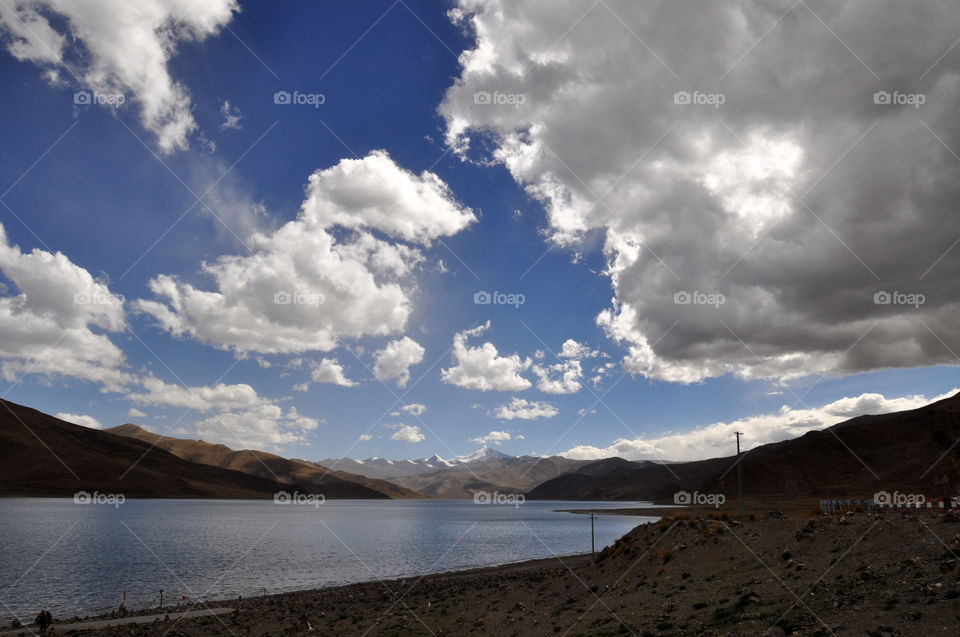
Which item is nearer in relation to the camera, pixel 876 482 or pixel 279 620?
pixel 279 620

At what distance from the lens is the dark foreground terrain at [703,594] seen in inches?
702

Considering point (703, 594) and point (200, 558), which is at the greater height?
point (703, 594)

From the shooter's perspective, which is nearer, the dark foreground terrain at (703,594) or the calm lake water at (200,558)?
the dark foreground terrain at (703,594)

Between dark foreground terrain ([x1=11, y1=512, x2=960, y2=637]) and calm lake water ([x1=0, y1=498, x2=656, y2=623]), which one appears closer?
dark foreground terrain ([x1=11, y1=512, x2=960, y2=637])

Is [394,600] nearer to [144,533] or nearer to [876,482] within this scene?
[144,533]

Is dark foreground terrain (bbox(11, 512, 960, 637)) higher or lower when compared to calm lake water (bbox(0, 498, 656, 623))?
higher

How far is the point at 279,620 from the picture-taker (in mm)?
33250

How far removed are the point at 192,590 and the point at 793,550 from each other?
44979mm

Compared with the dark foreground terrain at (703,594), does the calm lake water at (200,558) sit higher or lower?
lower

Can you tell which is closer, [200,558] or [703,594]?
[703,594]

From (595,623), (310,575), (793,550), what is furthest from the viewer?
(310,575)

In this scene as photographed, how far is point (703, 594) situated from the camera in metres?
24.0

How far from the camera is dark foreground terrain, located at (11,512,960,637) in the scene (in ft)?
58.5

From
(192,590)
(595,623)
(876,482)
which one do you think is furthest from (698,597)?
(876,482)
